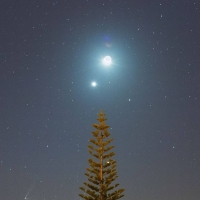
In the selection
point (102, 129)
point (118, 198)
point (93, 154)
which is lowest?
point (118, 198)

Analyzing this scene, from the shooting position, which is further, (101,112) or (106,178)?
(101,112)

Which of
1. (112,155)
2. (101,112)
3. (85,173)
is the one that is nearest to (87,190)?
(85,173)

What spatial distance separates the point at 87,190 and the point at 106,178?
154cm

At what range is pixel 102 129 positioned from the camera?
25516 mm

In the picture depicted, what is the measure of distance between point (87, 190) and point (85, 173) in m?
1.17

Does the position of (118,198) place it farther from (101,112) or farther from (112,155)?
(101,112)

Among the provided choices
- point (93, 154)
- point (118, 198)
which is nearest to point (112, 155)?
point (93, 154)

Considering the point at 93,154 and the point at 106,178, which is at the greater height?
the point at 93,154

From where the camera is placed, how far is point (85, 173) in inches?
939

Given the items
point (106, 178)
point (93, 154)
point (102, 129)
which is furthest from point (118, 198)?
point (102, 129)

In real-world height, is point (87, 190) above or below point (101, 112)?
below

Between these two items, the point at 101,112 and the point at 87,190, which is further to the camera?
the point at 101,112

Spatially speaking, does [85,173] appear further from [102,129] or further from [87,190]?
[102,129]

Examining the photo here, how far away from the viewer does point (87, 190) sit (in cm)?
2320
